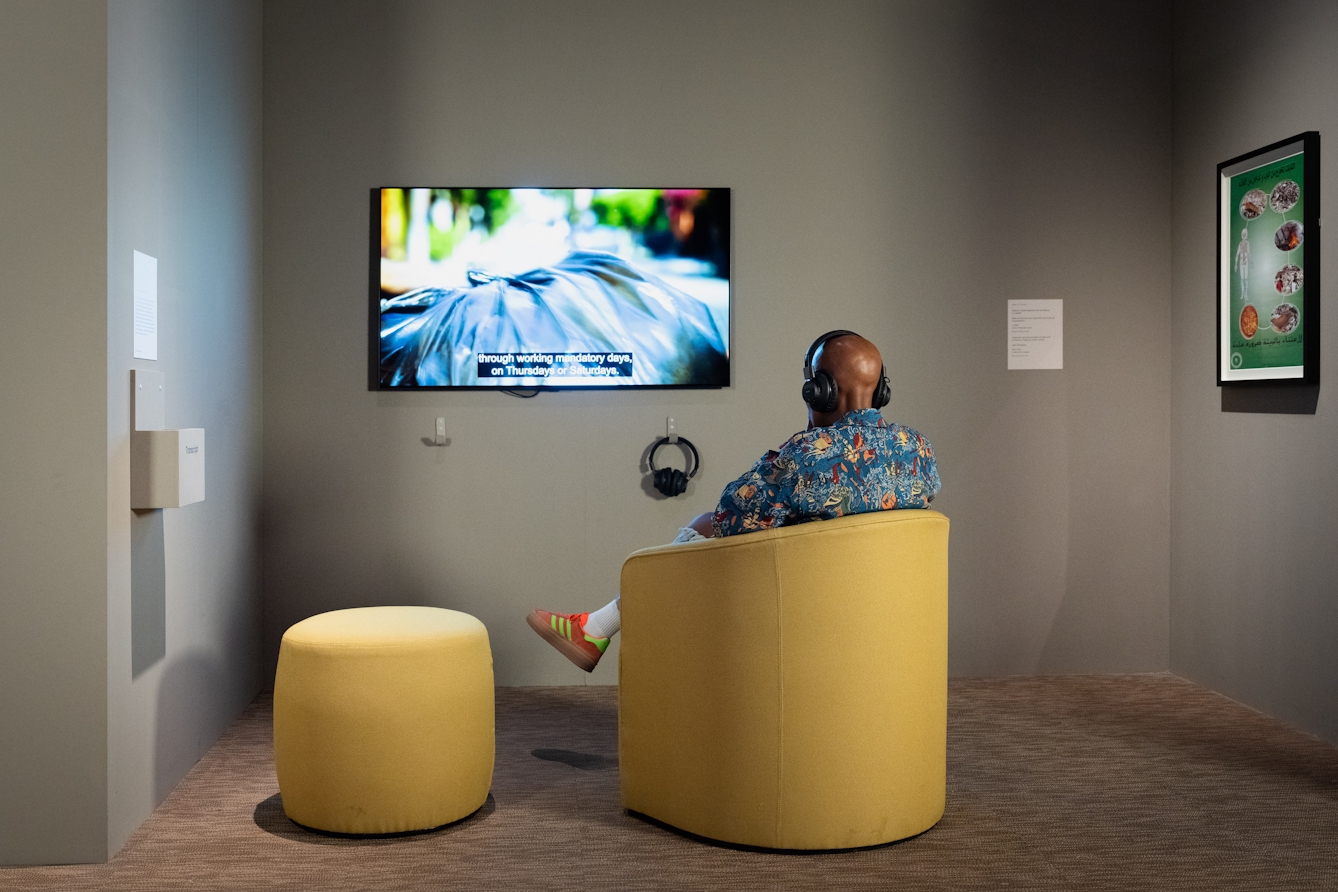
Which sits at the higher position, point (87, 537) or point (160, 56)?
point (160, 56)

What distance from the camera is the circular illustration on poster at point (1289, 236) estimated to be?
389 cm

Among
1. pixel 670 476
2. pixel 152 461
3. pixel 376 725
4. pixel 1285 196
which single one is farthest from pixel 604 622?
pixel 1285 196

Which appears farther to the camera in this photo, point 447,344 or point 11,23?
point 447,344

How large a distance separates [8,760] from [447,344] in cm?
226

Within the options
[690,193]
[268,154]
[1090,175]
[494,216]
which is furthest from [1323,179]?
[268,154]

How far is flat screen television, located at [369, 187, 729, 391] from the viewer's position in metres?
4.50

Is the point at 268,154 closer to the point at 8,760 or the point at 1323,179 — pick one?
the point at 8,760

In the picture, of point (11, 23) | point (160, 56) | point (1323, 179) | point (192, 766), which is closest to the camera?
point (11, 23)

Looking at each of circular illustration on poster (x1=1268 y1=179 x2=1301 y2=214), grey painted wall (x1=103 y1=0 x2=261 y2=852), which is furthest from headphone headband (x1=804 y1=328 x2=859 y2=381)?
circular illustration on poster (x1=1268 y1=179 x2=1301 y2=214)

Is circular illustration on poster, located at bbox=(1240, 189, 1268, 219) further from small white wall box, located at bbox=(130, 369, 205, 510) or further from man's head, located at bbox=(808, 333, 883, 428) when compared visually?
small white wall box, located at bbox=(130, 369, 205, 510)

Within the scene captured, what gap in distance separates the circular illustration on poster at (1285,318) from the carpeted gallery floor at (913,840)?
141cm

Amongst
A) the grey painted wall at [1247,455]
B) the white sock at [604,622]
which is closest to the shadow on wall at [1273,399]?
the grey painted wall at [1247,455]

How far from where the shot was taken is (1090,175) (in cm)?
476

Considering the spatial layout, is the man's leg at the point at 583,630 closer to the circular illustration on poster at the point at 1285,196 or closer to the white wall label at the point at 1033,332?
the white wall label at the point at 1033,332
